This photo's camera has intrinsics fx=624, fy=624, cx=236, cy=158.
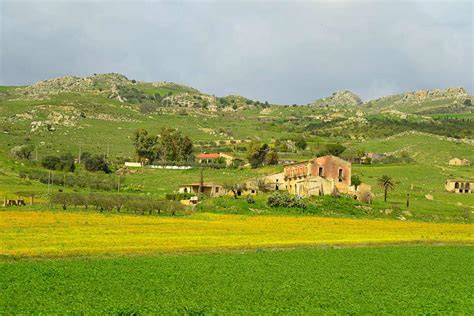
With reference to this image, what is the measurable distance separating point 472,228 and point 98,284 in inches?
2370

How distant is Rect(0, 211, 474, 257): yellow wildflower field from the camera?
4175 centimetres

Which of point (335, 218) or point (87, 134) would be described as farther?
point (87, 134)

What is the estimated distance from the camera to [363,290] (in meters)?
29.9

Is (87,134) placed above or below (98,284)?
above

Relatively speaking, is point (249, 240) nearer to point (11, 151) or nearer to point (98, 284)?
point (98, 284)

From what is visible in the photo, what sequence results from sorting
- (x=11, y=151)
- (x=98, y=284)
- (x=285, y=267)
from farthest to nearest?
(x=11, y=151)
(x=285, y=267)
(x=98, y=284)

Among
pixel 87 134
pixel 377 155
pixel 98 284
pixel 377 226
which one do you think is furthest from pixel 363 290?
pixel 87 134

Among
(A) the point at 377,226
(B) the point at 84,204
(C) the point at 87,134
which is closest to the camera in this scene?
(A) the point at 377,226

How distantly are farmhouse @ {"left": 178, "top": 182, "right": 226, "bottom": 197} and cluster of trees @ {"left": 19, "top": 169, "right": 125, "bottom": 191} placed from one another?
11767mm

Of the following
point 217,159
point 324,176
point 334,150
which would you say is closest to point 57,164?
point 217,159

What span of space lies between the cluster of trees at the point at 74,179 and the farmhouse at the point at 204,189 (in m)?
11.8

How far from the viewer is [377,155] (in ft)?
551

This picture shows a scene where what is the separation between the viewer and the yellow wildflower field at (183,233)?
137 feet

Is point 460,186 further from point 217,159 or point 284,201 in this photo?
point 217,159
